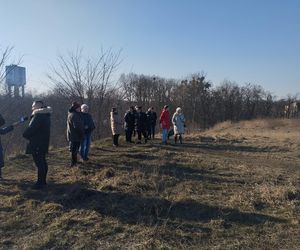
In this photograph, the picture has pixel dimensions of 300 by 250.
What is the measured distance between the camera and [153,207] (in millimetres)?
7574

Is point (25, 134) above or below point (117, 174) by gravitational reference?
above

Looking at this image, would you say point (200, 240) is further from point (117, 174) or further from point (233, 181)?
point (117, 174)

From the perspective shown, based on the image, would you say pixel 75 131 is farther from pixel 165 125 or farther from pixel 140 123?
pixel 140 123

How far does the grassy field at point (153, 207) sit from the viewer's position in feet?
20.7

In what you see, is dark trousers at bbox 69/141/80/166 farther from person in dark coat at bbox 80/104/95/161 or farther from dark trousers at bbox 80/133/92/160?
dark trousers at bbox 80/133/92/160

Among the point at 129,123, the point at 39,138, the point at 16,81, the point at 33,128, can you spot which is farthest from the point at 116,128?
the point at 16,81

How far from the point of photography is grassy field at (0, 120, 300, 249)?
6312 millimetres

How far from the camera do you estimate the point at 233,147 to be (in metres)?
18.8

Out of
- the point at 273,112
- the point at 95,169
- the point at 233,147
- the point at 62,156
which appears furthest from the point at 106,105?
the point at 273,112

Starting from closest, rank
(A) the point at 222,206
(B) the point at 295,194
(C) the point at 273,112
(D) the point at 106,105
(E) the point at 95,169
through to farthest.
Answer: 1. (A) the point at 222,206
2. (B) the point at 295,194
3. (E) the point at 95,169
4. (D) the point at 106,105
5. (C) the point at 273,112

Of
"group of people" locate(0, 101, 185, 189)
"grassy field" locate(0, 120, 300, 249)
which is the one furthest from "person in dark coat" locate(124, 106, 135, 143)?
"grassy field" locate(0, 120, 300, 249)

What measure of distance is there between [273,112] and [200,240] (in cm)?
7521

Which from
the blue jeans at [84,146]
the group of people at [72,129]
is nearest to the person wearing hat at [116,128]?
the group of people at [72,129]

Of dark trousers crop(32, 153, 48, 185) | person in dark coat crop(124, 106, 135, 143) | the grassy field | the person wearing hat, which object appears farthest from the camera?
person in dark coat crop(124, 106, 135, 143)
